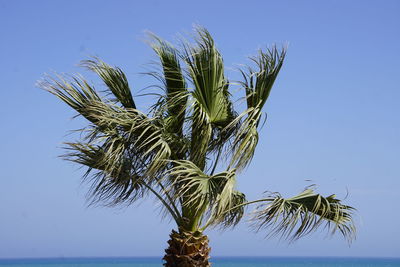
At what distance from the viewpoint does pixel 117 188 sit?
1018 cm

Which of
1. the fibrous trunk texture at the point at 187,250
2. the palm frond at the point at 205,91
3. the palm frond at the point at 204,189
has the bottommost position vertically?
the fibrous trunk texture at the point at 187,250

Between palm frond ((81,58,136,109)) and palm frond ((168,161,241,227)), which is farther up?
palm frond ((81,58,136,109))

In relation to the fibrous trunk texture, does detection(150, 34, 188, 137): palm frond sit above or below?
above

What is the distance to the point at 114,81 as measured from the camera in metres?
10.1

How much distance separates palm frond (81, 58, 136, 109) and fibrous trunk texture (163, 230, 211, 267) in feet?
6.49

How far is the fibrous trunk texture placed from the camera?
954 centimetres

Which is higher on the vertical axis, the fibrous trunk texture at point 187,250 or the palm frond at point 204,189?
the palm frond at point 204,189

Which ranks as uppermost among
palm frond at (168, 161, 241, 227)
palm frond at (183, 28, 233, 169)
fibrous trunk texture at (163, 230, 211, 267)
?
palm frond at (183, 28, 233, 169)

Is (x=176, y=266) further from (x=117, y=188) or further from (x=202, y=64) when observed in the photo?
(x=202, y=64)

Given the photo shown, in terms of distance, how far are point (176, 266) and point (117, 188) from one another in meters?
1.45

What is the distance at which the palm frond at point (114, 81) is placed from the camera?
10.1 m

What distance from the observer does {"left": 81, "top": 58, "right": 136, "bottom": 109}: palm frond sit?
1009 cm

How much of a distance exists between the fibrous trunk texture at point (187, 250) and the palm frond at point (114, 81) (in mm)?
1977

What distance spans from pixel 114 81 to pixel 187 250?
2.61 metres
